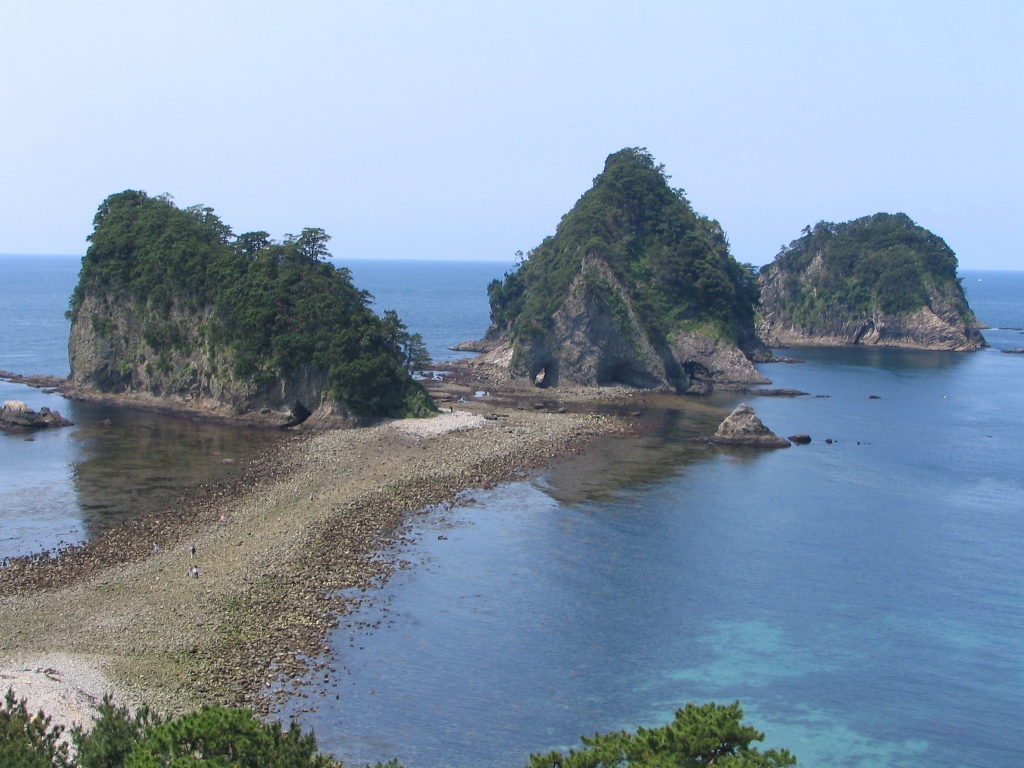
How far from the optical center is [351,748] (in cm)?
2678

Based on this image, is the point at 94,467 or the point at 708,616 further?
the point at 94,467

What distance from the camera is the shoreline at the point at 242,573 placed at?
100 ft

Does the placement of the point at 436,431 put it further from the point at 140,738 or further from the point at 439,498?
the point at 140,738

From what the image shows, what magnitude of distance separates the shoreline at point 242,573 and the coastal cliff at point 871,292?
280 ft

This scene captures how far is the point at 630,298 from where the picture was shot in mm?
87438

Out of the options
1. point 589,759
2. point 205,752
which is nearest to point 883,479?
point 589,759

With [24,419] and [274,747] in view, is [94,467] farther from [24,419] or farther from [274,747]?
[274,747]

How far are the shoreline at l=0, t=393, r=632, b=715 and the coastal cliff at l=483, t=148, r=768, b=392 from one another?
2628 centimetres

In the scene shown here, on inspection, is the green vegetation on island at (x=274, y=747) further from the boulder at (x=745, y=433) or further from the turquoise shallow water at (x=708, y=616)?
the boulder at (x=745, y=433)

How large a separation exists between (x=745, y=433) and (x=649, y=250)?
3938 centimetres

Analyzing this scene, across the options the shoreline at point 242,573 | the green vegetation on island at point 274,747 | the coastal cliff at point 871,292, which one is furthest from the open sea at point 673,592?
the coastal cliff at point 871,292

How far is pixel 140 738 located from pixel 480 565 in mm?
21680

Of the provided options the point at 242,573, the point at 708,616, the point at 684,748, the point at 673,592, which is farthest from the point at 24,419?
the point at 684,748

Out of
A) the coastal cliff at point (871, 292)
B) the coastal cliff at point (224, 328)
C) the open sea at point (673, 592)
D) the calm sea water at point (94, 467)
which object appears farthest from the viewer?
the coastal cliff at point (871, 292)
